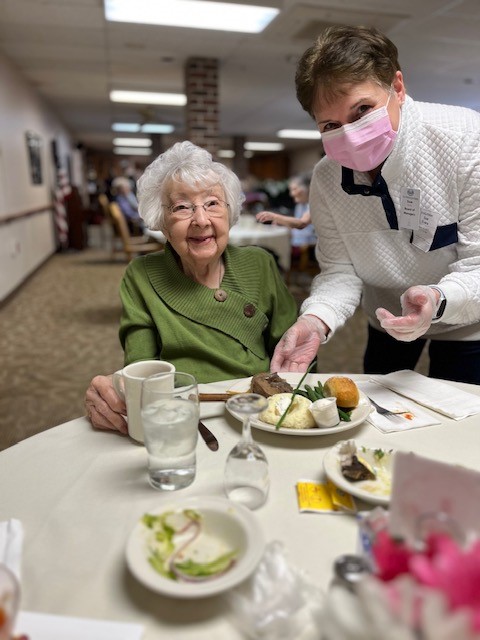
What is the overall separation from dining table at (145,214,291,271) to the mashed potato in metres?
3.76

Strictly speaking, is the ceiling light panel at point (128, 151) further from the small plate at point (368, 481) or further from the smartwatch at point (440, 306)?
the small plate at point (368, 481)

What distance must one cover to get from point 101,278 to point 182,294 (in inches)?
256

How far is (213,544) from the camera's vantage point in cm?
71

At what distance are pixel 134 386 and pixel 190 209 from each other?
0.71 meters

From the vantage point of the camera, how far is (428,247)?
1472mm

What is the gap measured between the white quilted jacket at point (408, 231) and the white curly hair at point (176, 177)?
1.03 ft

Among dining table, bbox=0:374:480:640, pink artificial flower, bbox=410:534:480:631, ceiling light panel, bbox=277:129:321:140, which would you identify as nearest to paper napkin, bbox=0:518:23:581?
dining table, bbox=0:374:480:640

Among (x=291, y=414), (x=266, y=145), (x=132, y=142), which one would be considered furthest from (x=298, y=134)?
(x=291, y=414)

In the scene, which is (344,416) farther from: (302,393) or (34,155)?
(34,155)

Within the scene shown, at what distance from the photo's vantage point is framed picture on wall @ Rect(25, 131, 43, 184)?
8148 mm

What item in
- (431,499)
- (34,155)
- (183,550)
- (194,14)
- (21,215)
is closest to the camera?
(431,499)

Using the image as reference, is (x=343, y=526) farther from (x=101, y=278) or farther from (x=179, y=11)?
(x=101, y=278)

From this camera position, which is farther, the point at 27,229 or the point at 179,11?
the point at 27,229

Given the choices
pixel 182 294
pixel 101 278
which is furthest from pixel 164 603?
pixel 101 278
